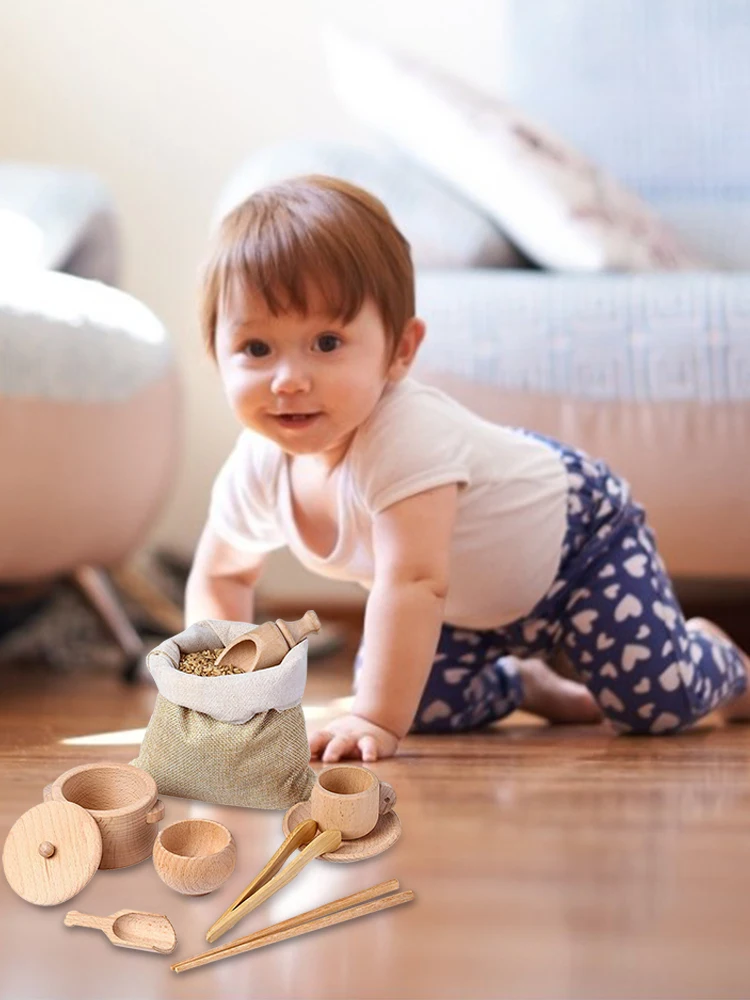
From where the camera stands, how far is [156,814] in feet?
2.64

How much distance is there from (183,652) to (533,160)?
2.93 feet

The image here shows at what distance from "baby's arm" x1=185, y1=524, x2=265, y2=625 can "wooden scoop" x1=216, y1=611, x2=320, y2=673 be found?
0.90 ft

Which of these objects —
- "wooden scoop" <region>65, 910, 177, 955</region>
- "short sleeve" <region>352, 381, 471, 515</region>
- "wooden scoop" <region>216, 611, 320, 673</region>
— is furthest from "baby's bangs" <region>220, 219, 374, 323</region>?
"wooden scoop" <region>65, 910, 177, 955</region>

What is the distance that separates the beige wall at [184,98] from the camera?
214 cm

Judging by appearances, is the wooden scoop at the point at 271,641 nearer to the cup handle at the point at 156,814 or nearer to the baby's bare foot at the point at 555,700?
the cup handle at the point at 156,814

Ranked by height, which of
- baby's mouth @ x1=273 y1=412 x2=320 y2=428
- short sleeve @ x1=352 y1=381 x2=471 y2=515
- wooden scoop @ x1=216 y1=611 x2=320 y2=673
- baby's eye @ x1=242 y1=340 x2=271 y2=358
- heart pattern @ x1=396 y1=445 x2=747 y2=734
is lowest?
heart pattern @ x1=396 y1=445 x2=747 y2=734

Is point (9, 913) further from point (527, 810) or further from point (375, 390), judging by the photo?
point (375, 390)

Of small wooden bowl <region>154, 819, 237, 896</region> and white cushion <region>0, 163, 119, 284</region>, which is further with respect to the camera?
white cushion <region>0, 163, 119, 284</region>

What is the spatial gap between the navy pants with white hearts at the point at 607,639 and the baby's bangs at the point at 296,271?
1.11ft

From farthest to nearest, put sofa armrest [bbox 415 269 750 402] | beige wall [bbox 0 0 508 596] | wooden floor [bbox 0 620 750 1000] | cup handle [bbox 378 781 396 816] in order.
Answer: beige wall [bbox 0 0 508 596]
sofa armrest [bbox 415 269 750 402]
cup handle [bbox 378 781 396 816]
wooden floor [bbox 0 620 750 1000]

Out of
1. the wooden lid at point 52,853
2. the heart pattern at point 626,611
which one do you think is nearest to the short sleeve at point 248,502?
the heart pattern at point 626,611

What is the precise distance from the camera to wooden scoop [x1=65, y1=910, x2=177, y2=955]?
669 mm

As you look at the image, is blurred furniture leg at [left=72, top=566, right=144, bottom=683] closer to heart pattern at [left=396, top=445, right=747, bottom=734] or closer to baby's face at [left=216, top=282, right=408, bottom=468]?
heart pattern at [left=396, top=445, right=747, bottom=734]

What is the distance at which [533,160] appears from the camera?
157cm
